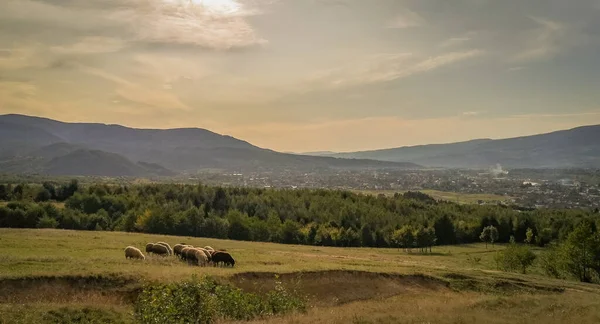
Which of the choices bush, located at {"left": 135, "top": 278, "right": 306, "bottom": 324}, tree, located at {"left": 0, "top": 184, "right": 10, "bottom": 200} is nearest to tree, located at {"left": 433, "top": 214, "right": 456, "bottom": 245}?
bush, located at {"left": 135, "top": 278, "right": 306, "bottom": 324}

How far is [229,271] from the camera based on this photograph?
96.9 ft

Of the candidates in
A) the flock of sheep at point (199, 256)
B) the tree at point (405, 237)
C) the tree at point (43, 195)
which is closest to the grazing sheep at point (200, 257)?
the flock of sheep at point (199, 256)

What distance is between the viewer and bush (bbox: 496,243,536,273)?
64125 millimetres

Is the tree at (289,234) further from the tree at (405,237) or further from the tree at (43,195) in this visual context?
the tree at (43,195)

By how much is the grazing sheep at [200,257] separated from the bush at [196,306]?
14.3 metres

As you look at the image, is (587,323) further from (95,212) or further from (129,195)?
(129,195)

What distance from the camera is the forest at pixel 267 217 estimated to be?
98.6m

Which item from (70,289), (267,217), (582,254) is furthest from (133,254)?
(267,217)

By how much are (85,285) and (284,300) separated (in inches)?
419

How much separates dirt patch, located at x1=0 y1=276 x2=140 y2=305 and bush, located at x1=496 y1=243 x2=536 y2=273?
57.6m

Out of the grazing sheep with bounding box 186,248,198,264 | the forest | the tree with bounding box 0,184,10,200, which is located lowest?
the forest

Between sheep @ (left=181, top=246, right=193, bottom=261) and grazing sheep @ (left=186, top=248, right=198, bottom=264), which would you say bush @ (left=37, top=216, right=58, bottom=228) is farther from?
grazing sheep @ (left=186, top=248, right=198, bottom=264)

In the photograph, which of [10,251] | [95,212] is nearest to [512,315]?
[10,251]

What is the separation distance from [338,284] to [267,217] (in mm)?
94033
